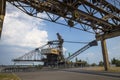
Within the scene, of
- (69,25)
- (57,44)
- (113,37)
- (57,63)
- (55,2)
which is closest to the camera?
(55,2)

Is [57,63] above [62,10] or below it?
below

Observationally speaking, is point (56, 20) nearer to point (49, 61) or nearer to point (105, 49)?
point (105, 49)

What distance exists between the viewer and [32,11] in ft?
63.5

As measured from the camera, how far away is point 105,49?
29.1 meters

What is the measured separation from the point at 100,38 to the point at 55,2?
14.2 m

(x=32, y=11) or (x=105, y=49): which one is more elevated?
(x=32, y=11)

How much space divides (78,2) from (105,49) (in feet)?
39.5

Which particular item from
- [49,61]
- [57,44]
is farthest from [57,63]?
[57,44]

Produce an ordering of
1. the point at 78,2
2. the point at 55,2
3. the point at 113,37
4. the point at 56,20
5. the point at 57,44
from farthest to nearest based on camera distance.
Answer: the point at 57,44
the point at 113,37
the point at 56,20
the point at 78,2
the point at 55,2

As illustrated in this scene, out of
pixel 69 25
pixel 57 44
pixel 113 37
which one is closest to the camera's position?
pixel 69 25

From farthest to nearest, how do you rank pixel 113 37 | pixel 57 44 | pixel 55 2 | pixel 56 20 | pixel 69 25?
pixel 57 44 < pixel 113 37 < pixel 69 25 < pixel 56 20 < pixel 55 2

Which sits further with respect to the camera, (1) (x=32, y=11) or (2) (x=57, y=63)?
(2) (x=57, y=63)

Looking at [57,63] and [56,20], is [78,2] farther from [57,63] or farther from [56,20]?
[57,63]

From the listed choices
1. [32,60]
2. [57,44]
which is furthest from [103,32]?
[32,60]
